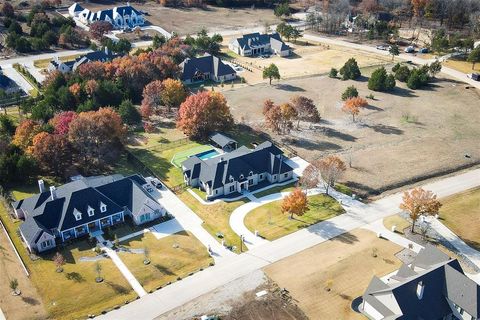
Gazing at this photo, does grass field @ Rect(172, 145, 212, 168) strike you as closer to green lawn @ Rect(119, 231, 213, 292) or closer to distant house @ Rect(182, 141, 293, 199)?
distant house @ Rect(182, 141, 293, 199)

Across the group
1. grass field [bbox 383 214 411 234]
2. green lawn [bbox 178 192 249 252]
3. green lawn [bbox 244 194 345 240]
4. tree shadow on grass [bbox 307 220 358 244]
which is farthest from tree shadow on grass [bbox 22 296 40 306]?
grass field [bbox 383 214 411 234]

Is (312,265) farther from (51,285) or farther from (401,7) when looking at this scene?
(401,7)

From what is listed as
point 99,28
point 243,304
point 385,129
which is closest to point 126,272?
point 243,304

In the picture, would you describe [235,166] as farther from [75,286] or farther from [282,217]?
[75,286]

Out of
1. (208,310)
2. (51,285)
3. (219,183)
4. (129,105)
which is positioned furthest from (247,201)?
(129,105)

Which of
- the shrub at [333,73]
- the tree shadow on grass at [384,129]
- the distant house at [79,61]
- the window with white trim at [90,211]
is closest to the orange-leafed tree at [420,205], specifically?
the tree shadow on grass at [384,129]

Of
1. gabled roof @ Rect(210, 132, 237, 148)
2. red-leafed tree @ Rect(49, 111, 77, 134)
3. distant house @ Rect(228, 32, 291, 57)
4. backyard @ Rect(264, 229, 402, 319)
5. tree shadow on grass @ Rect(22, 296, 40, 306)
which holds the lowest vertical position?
tree shadow on grass @ Rect(22, 296, 40, 306)

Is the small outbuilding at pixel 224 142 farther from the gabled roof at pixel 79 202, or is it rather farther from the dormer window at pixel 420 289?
the dormer window at pixel 420 289
